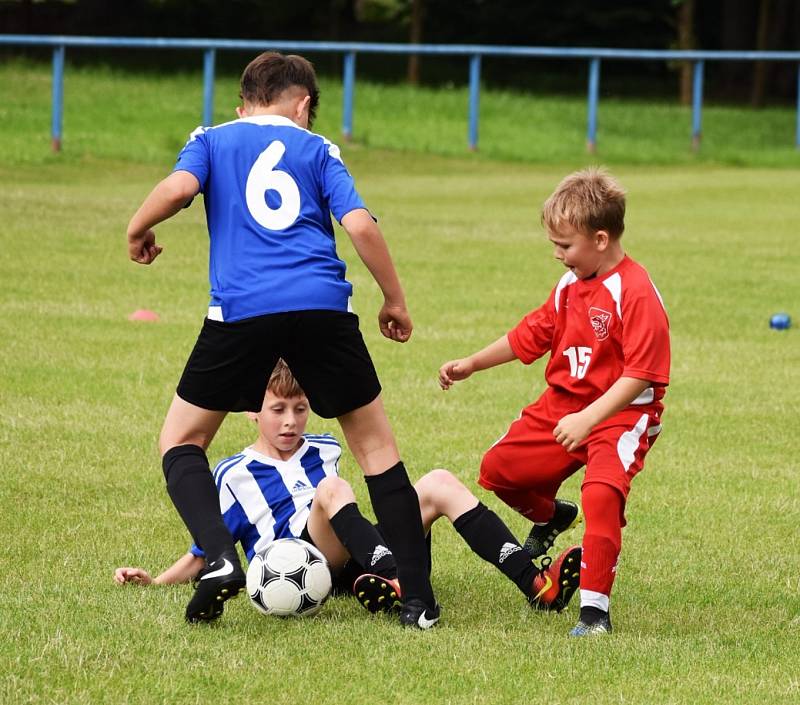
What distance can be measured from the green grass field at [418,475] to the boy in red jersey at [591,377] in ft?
1.23

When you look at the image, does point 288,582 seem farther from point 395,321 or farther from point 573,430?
point 573,430

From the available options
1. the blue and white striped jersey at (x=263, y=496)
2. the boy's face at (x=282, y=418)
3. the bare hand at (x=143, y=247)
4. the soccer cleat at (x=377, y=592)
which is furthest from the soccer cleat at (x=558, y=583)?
the bare hand at (x=143, y=247)

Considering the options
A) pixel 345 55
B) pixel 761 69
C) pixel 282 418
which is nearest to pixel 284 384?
pixel 282 418

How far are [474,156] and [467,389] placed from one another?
52.9ft

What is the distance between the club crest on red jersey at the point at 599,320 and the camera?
4.72 metres

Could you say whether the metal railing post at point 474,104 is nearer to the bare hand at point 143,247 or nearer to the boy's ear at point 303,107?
the boy's ear at point 303,107

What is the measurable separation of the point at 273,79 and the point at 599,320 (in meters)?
1.26

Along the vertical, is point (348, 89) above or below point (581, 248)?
above

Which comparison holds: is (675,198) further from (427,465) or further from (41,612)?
(41,612)

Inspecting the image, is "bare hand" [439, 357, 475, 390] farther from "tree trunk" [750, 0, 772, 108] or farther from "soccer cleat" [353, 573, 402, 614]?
"tree trunk" [750, 0, 772, 108]

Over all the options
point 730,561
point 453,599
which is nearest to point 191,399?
point 453,599

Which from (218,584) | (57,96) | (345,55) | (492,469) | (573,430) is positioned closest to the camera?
(218,584)

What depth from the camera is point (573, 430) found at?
4.55m

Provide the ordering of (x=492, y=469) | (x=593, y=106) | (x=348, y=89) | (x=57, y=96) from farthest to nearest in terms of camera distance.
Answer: (x=593, y=106) → (x=348, y=89) → (x=57, y=96) → (x=492, y=469)
